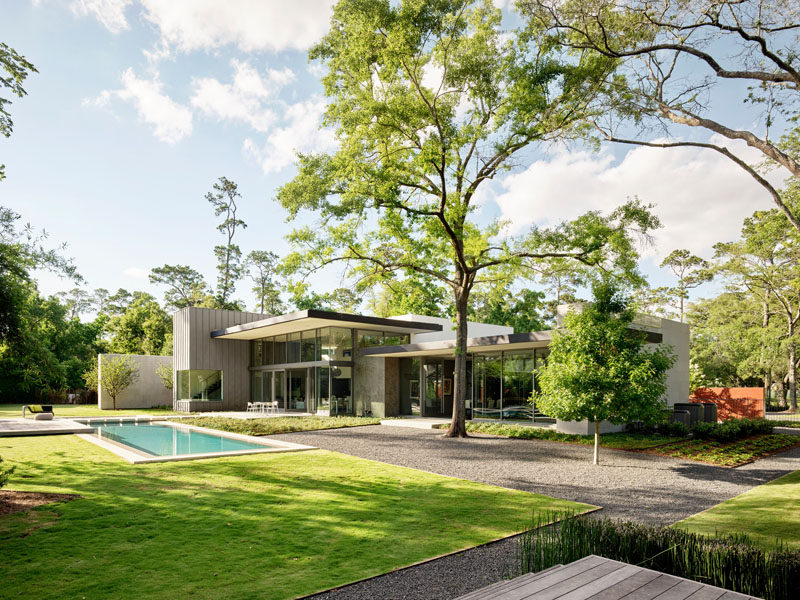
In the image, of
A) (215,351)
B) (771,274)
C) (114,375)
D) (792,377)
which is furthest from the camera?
(771,274)

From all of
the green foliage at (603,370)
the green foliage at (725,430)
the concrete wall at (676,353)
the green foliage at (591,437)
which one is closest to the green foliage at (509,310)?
the green foliage at (591,437)

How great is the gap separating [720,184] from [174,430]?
32887mm

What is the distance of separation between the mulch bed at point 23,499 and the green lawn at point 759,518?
826 centimetres

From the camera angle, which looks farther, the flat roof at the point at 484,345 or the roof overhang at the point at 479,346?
the roof overhang at the point at 479,346

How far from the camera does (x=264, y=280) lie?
49.4 metres

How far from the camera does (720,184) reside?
30266mm

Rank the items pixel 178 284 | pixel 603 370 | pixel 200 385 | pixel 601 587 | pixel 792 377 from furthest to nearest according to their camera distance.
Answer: pixel 178 284 → pixel 792 377 → pixel 200 385 → pixel 603 370 → pixel 601 587

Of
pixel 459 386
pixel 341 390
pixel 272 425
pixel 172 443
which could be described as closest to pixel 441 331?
pixel 341 390

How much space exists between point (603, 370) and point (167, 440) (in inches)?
499

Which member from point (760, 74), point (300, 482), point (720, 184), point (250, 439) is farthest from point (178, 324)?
point (720, 184)

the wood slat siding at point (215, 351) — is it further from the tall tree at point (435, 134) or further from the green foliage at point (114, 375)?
the tall tree at point (435, 134)

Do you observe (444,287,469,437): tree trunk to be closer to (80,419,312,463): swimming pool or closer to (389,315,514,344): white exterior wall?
(80,419,312,463): swimming pool

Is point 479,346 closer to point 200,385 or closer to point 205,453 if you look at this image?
point 205,453

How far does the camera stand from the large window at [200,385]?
26203 mm
